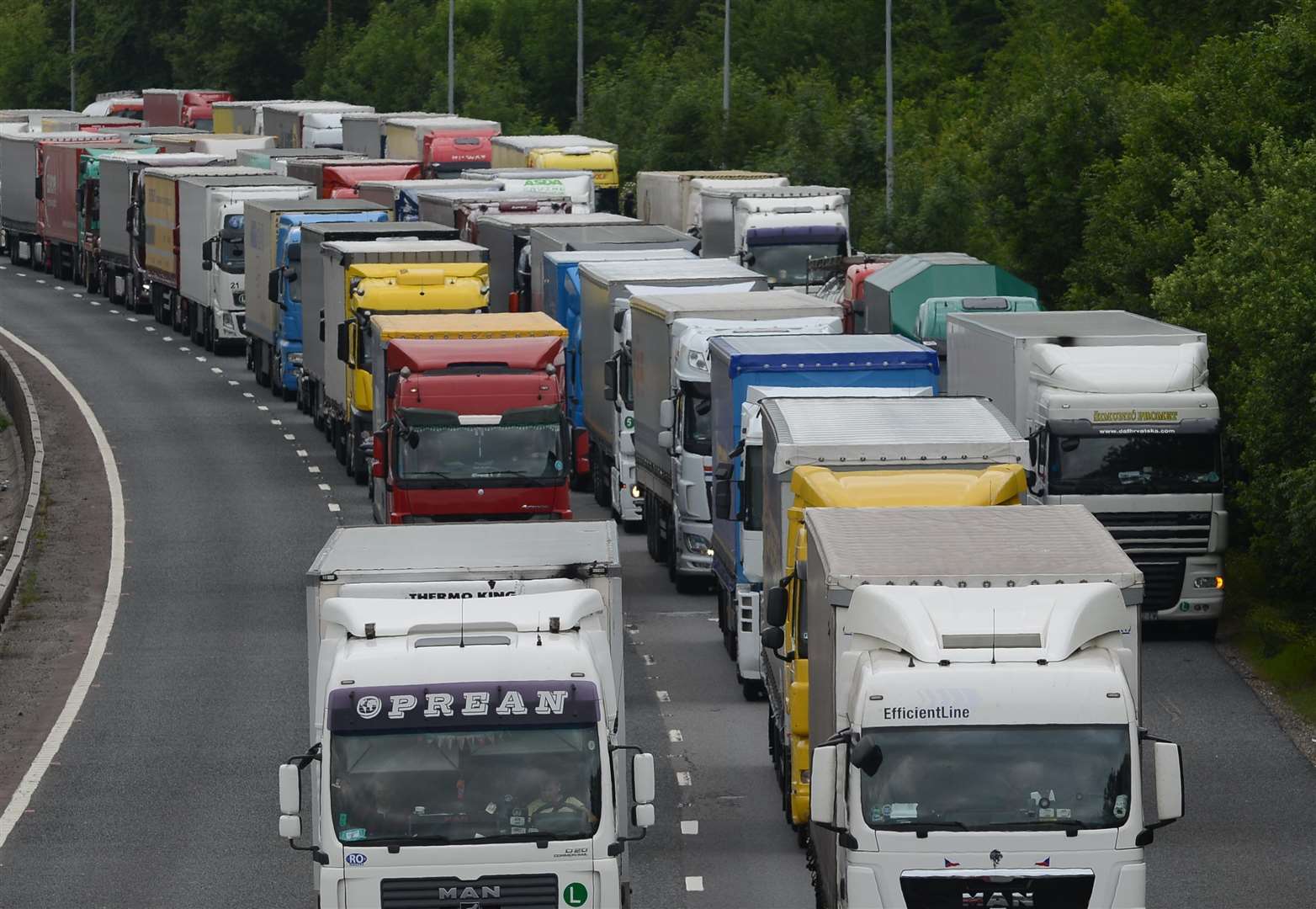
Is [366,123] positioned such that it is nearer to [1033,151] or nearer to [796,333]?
[1033,151]

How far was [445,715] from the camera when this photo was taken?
A: 50.2 feet

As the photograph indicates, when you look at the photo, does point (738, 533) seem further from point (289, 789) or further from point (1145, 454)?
point (289, 789)

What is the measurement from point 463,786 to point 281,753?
9.31 meters

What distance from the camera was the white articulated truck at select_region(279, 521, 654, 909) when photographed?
15.1 metres

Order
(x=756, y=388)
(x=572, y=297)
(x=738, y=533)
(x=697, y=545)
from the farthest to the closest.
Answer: (x=572, y=297)
(x=697, y=545)
(x=756, y=388)
(x=738, y=533)

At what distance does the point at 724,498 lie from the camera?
26203 millimetres

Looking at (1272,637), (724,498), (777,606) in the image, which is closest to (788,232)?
(1272,637)

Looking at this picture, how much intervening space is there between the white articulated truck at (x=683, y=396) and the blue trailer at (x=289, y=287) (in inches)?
636

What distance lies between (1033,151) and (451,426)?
21698 mm

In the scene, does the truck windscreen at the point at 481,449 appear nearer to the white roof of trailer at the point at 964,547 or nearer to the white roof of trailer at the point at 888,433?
the white roof of trailer at the point at 888,433

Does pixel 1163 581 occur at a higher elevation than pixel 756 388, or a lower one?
lower

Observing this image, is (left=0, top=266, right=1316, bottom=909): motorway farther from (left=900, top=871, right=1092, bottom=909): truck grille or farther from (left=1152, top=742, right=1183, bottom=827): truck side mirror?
(left=1152, top=742, right=1183, bottom=827): truck side mirror

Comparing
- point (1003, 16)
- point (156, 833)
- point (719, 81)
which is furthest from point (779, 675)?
point (1003, 16)

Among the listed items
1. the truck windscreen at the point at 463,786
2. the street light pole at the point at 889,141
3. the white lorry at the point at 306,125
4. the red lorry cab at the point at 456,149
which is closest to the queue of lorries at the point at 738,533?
the truck windscreen at the point at 463,786
